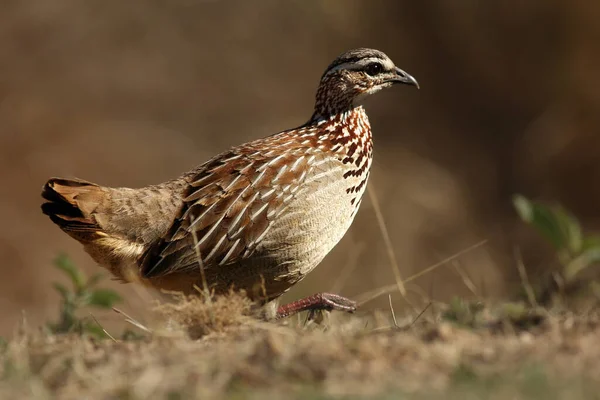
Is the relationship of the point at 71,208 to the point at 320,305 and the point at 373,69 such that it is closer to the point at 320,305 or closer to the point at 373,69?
the point at 320,305

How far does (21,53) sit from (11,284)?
175 inches

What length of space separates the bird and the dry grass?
1.13m

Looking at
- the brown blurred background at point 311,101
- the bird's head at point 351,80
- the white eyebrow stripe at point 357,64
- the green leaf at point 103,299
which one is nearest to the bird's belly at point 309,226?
the bird's head at point 351,80

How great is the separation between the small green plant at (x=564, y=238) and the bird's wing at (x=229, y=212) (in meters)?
1.74

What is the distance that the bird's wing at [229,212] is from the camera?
6.25 meters

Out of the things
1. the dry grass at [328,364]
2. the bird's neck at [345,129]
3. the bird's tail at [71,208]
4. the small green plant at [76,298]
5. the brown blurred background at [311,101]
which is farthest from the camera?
the brown blurred background at [311,101]

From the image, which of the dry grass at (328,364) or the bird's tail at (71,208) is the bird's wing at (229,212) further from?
the dry grass at (328,364)

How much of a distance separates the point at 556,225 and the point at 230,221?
241cm

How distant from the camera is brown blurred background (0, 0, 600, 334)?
14047 millimetres

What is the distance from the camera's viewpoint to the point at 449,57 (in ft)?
53.5

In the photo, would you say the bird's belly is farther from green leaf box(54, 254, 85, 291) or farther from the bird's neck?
green leaf box(54, 254, 85, 291)

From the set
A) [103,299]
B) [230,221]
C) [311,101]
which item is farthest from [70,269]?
[311,101]

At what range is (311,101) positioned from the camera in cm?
1608

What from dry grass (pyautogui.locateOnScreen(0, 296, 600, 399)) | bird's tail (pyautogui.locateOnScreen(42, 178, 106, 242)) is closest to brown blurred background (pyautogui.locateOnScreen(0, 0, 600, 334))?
bird's tail (pyautogui.locateOnScreen(42, 178, 106, 242))
